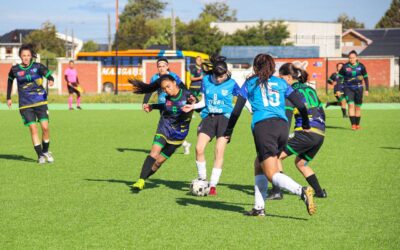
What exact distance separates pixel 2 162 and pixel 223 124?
540cm

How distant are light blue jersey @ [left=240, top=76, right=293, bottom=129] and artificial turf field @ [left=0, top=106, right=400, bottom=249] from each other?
1.17 m

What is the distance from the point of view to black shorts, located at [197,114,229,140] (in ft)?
34.7

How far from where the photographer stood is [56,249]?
6.97 m

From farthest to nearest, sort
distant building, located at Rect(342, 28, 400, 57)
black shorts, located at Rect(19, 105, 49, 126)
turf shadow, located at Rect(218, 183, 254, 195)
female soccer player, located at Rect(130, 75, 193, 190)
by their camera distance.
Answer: distant building, located at Rect(342, 28, 400, 57) < black shorts, located at Rect(19, 105, 49, 126) < turf shadow, located at Rect(218, 183, 254, 195) < female soccer player, located at Rect(130, 75, 193, 190)

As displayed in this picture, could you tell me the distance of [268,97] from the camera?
26.6 ft

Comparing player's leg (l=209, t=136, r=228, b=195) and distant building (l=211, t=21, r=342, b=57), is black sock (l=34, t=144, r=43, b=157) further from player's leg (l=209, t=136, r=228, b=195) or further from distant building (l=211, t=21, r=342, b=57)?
distant building (l=211, t=21, r=342, b=57)

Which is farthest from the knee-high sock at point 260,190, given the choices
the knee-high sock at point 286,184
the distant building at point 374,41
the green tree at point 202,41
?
the distant building at point 374,41

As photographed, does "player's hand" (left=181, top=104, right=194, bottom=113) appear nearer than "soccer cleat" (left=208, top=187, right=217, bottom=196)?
Yes

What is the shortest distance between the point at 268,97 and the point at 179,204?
6.96 ft

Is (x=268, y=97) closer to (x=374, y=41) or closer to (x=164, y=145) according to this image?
(x=164, y=145)

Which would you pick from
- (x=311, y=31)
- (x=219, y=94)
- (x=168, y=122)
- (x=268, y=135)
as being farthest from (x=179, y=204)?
(x=311, y=31)

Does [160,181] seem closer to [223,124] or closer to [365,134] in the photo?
[223,124]

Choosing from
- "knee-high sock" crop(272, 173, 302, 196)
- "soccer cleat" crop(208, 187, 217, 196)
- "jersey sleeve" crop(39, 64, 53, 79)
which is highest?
"jersey sleeve" crop(39, 64, 53, 79)

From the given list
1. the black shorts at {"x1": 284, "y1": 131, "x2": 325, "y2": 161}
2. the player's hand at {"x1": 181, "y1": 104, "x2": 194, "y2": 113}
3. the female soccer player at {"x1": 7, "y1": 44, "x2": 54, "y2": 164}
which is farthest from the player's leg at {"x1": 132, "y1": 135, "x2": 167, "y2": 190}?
the female soccer player at {"x1": 7, "y1": 44, "x2": 54, "y2": 164}
